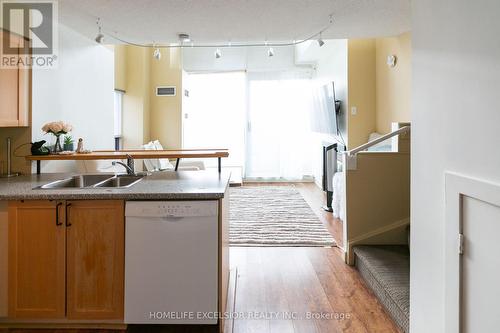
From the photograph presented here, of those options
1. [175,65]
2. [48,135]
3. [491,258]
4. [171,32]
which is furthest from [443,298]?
[175,65]

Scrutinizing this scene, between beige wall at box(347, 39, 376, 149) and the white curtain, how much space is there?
2.03 meters

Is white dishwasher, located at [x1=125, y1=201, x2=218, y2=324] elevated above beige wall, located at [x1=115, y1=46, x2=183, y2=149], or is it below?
below

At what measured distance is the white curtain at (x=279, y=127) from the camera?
7.69m

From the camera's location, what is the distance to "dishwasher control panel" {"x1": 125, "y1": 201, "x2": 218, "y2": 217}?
1.94m

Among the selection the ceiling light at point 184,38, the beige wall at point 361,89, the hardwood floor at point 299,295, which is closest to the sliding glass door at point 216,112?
the beige wall at point 361,89

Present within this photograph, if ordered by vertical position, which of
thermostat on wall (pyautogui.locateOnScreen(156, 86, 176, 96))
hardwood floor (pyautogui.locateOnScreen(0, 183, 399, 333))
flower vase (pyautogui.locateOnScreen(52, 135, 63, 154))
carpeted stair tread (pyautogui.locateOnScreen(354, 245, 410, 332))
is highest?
thermostat on wall (pyautogui.locateOnScreen(156, 86, 176, 96))

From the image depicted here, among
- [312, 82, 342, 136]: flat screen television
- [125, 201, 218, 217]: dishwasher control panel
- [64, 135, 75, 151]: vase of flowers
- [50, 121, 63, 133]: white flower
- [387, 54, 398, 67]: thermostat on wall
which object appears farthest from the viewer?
[312, 82, 342, 136]: flat screen television

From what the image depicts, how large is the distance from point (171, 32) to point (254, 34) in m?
0.92

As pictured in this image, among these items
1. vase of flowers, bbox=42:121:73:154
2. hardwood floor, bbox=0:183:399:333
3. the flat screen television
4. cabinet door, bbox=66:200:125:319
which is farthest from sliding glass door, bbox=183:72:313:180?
cabinet door, bbox=66:200:125:319

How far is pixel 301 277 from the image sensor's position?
2.85 m

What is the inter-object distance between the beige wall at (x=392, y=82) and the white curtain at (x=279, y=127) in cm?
227

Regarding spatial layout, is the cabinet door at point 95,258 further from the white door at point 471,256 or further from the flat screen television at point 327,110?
the flat screen television at point 327,110

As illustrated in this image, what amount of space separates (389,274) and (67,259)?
2125 millimetres

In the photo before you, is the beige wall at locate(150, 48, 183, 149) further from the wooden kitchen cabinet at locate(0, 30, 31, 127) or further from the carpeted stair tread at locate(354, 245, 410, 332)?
the carpeted stair tread at locate(354, 245, 410, 332)
